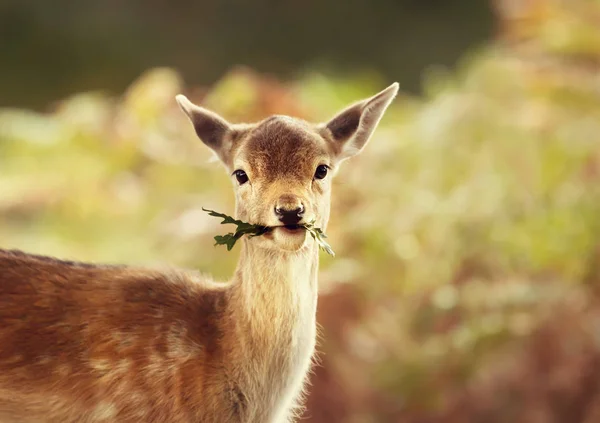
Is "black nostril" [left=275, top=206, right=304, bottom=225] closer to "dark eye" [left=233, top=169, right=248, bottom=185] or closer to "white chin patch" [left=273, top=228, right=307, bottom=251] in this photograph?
"white chin patch" [left=273, top=228, right=307, bottom=251]

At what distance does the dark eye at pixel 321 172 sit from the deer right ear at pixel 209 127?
0.25 m

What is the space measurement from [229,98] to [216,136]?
9.42 ft

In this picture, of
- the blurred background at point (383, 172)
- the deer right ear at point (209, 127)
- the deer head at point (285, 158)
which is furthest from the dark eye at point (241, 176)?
the blurred background at point (383, 172)

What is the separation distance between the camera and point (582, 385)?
13.5 feet

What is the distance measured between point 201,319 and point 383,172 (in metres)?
3.35

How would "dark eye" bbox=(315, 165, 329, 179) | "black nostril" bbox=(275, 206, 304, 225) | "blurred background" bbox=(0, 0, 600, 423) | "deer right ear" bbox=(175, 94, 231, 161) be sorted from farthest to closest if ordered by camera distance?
"blurred background" bbox=(0, 0, 600, 423) < "deer right ear" bbox=(175, 94, 231, 161) < "dark eye" bbox=(315, 165, 329, 179) < "black nostril" bbox=(275, 206, 304, 225)

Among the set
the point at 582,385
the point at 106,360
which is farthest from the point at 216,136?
the point at 582,385

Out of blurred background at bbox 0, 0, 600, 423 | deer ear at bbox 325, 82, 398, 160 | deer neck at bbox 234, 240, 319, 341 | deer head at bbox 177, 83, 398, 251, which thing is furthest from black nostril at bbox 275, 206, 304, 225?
blurred background at bbox 0, 0, 600, 423

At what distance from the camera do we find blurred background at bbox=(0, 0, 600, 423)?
4.14m

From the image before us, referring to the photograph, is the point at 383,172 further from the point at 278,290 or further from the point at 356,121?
the point at 278,290

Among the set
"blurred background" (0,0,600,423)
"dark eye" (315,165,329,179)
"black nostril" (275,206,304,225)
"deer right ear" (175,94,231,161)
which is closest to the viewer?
"black nostril" (275,206,304,225)

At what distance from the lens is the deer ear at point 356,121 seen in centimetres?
189

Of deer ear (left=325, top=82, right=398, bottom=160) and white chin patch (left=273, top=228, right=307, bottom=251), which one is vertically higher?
deer ear (left=325, top=82, right=398, bottom=160)

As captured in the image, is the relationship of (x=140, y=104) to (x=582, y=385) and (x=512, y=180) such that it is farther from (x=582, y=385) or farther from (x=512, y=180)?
(x=582, y=385)
